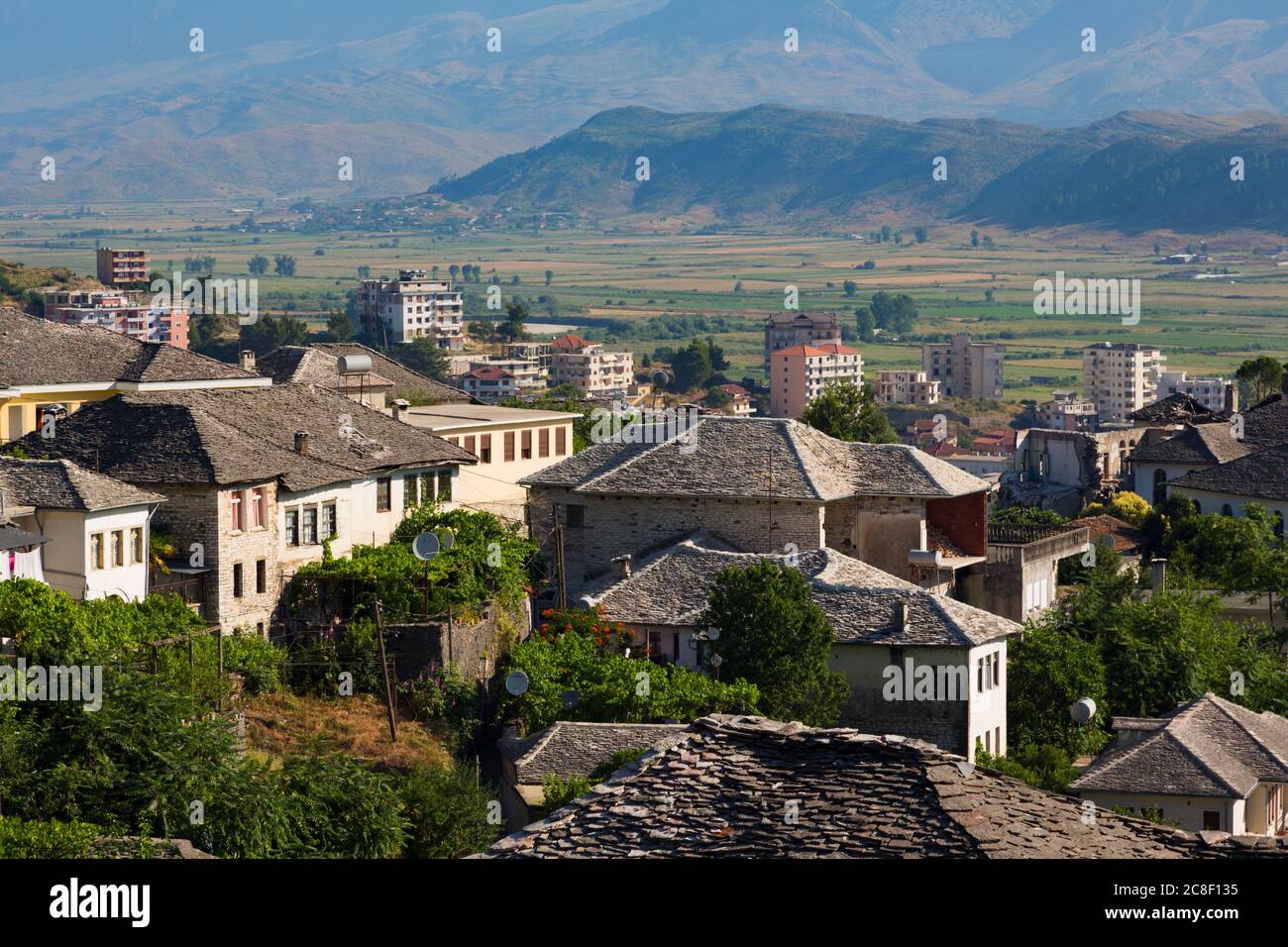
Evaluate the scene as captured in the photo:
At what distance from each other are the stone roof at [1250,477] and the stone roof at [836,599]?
35.3 metres

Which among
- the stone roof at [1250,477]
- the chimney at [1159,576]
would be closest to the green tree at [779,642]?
the chimney at [1159,576]

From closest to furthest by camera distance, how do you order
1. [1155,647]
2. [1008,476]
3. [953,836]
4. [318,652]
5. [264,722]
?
[953,836], [264,722], [318,652], [1155,647], [1008,476]

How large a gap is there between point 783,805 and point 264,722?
79.6 ft

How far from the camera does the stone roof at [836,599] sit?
46.8 m

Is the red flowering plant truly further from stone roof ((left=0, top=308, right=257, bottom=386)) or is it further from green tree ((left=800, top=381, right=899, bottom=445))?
green tree ((left=800, top=381, right=899, bottom=445))

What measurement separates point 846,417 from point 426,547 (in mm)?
32038

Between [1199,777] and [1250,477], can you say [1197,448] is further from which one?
[1199,777]

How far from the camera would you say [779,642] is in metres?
45.3

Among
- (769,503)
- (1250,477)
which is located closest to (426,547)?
(769,503)

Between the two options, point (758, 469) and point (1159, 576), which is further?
point (1159, 576)

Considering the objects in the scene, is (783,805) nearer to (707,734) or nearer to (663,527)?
(707,734)
